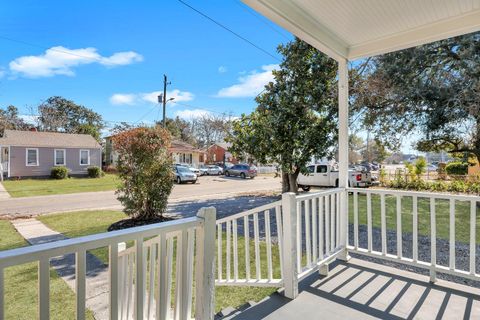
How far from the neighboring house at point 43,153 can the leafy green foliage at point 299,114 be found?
52.9 feet

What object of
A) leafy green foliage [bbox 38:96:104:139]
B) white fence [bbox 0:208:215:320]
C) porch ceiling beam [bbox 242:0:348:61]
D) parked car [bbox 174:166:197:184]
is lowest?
parked car [bbox 174:166:197:184]

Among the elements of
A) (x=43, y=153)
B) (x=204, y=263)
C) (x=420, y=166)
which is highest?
(x=43, y=153)

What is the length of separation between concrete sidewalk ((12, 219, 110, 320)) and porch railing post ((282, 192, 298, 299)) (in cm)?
143

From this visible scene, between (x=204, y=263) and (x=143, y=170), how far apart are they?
17.3 ft

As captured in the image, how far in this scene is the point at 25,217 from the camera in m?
7.57

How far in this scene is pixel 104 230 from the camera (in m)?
5.98

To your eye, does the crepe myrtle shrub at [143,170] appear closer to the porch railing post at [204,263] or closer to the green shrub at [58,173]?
the porch railing post at [204,263]

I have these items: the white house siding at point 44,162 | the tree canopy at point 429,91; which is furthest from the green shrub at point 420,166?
the white house siding at point 44,162

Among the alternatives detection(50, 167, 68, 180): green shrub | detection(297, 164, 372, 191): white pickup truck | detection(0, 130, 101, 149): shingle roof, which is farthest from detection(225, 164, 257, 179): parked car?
detection(50, 167, 68, 180): green shrub

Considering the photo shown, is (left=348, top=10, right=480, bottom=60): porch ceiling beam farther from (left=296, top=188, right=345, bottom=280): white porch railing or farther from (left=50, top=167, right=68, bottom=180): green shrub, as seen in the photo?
(left=50, top=167, right=68, bottom=180): green shrub

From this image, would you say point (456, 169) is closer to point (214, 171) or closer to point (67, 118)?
point (214, 171)

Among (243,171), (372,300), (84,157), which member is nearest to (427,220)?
(372,300)

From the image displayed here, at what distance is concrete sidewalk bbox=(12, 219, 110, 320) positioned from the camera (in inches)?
115

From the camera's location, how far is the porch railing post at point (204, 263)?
1.35 metres
